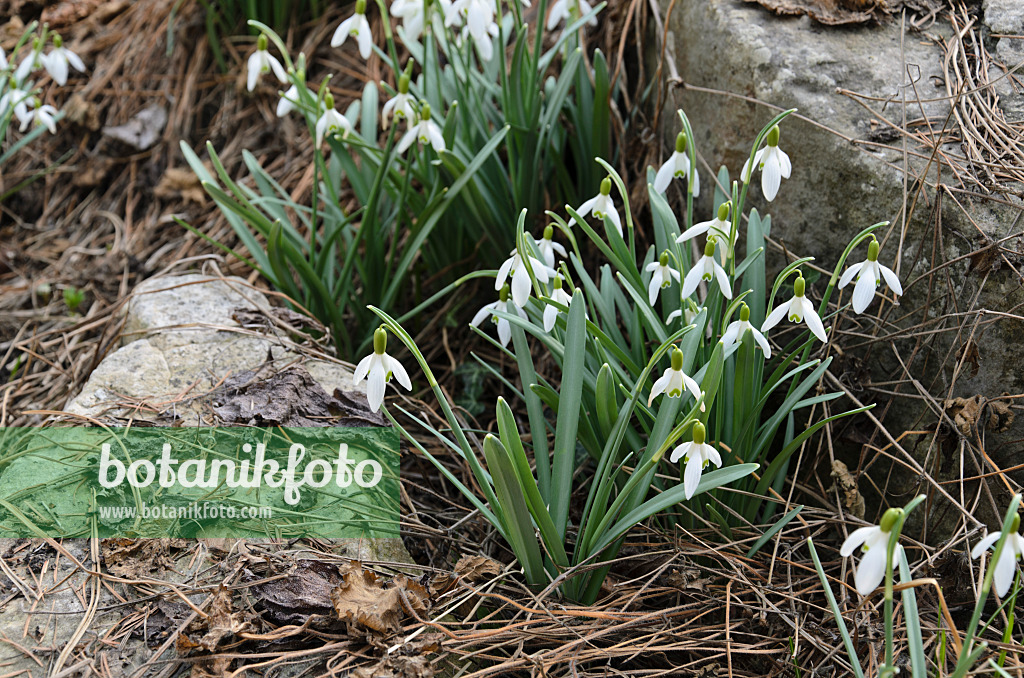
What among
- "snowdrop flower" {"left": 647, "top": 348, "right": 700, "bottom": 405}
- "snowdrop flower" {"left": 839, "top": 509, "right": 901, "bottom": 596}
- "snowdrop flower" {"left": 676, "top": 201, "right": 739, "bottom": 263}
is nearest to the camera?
"snowdrop flower" {"left": 839, "top": 509, "right": 901, "bottom": 596}

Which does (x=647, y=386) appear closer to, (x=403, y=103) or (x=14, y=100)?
(x=403, y=103)

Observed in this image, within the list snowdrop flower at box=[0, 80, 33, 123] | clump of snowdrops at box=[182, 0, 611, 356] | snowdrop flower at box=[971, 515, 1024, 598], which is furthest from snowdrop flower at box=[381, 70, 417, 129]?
snowdrop flower at box=[971, 515, 1024, 598]

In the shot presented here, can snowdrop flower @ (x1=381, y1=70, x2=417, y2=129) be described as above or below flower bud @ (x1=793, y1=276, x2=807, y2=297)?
above

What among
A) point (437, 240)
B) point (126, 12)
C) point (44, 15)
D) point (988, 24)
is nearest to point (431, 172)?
point (437, 240)

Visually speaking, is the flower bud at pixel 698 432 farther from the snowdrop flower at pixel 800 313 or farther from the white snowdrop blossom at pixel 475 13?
the white snowdrop blossom at pixel 475 13

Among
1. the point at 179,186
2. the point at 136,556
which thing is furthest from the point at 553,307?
the point at 179,186

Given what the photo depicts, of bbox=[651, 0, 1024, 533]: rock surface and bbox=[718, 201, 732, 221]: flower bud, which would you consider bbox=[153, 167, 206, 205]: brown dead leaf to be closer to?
bbox=[651, 0, 1024, 533]: rock surface
